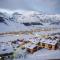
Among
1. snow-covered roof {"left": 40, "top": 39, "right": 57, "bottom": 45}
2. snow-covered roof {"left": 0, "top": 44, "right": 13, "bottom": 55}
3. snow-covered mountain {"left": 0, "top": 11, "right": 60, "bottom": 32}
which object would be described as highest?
snow-covered mountain {"left": 0, "top": 11, "right": 60, "bottom": 32}

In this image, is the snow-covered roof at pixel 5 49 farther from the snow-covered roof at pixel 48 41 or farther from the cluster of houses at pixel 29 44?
the snow-covered roof at pixel 48 41

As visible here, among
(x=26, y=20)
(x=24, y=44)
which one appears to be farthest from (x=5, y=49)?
(x=26, y=20)

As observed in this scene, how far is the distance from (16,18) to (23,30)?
19 centimetres

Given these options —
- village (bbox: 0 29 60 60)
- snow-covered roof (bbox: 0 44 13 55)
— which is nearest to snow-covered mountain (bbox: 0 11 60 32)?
village (bbox: 0 29 60 60)

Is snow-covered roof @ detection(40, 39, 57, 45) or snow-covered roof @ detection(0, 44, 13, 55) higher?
snow-covered roof @ detection(40, 39, 57, 45)

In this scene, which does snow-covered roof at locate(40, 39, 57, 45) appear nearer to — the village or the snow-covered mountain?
the village

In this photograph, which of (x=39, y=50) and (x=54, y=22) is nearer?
(x=39, y=50)

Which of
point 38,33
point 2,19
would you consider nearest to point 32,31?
point 38,33

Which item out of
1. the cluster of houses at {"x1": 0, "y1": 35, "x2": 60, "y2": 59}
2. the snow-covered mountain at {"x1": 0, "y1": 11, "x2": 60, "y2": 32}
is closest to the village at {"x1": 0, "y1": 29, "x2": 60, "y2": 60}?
the cluster of houses at {"x1": 0, "y1": 35, "x2": 60, "y2": 59}

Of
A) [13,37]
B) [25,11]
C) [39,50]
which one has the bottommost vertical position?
[39,50]

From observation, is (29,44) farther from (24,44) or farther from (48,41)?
(48,41)

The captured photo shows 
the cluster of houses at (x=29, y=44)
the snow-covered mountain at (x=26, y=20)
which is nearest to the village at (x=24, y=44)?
the cluster of houses at (x=29, y=44)

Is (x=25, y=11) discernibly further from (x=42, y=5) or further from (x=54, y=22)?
(x=54, y=22)

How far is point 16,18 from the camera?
218 centimetres
